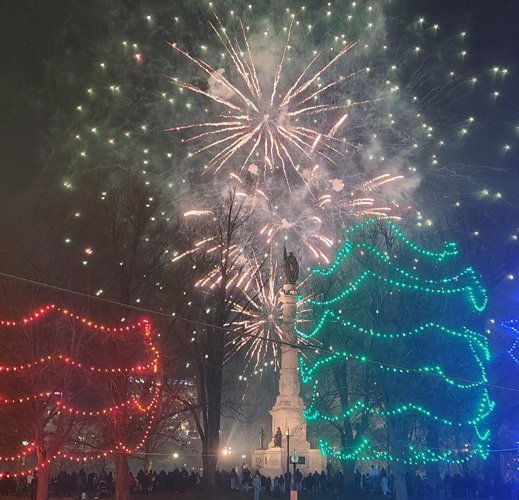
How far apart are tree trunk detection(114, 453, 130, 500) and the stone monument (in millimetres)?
13154

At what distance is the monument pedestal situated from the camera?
1372 inches

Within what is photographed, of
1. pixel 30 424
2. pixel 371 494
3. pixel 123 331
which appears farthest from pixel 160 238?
pixel 371 494

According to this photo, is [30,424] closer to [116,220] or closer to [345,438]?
[116,220]

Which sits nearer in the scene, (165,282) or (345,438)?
(165,282)

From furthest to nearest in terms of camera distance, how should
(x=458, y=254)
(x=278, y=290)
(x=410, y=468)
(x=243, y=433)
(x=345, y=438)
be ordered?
1. (x=243, y=433)
2. (x=278, y=290)
3. (x=345, y=438)
4. (x=410, y=468)
5. (x=458, y=254)

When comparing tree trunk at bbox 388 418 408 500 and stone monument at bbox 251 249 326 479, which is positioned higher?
stone monument at bbox 251 249 326 479

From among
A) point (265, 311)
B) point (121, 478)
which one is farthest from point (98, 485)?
point (265, 311)

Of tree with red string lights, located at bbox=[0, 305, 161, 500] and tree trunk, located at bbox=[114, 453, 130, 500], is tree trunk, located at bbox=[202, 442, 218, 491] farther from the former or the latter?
tree trunk, located at bbox=[114, 453, 130, 500]

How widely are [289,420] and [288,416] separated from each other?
25 cm

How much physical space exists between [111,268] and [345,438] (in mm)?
16963

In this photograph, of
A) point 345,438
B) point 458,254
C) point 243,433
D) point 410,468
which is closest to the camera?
point 458,254

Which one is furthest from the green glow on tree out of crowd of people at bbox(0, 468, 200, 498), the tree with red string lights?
crowd of people at bbox(0, 468, 200, 498)

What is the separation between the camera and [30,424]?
79.7 ft

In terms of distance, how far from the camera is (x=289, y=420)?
119ft
